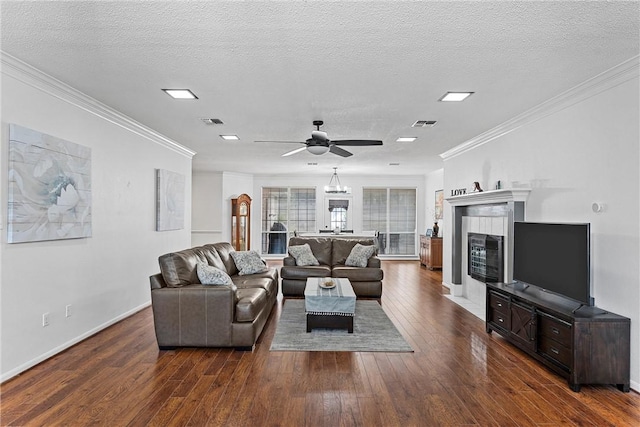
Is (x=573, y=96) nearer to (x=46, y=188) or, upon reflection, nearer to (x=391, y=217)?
(x=46, y=188)

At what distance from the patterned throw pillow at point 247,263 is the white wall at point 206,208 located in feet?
15.8

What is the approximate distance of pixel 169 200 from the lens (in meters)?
6.34

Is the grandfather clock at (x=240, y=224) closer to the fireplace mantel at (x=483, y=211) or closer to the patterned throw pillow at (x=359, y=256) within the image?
the patterned throw pillow at (x=359, y=256)

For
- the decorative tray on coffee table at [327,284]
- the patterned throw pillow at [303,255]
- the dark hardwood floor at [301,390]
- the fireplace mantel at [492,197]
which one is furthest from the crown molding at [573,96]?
the patterned throw pillow at [303,255]

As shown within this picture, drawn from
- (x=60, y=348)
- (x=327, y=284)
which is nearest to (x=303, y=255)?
(x=327, y=284)

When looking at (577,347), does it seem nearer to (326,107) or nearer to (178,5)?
(326,107)

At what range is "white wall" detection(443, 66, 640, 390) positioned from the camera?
3129 millimetres

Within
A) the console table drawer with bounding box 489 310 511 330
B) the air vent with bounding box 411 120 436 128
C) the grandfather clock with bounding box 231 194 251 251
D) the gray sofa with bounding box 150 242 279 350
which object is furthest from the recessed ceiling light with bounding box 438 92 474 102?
the grandfather clock with bounding box 231 194 251 251

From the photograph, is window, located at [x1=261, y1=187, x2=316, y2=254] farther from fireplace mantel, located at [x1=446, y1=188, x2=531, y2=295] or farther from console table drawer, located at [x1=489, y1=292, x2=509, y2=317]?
console table drawer, located at [x1=489, y1=292, x2=509, y2=317]

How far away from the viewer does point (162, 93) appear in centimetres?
393

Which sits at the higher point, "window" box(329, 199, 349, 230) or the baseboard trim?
"window" box(329, 199, 349, 230)

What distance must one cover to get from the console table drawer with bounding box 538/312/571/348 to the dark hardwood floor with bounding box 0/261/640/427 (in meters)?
0.36

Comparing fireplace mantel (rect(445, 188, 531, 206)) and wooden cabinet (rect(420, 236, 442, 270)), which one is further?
wooden cabinet (rect(420, 236, 442, 270))

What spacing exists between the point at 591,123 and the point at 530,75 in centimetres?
83
